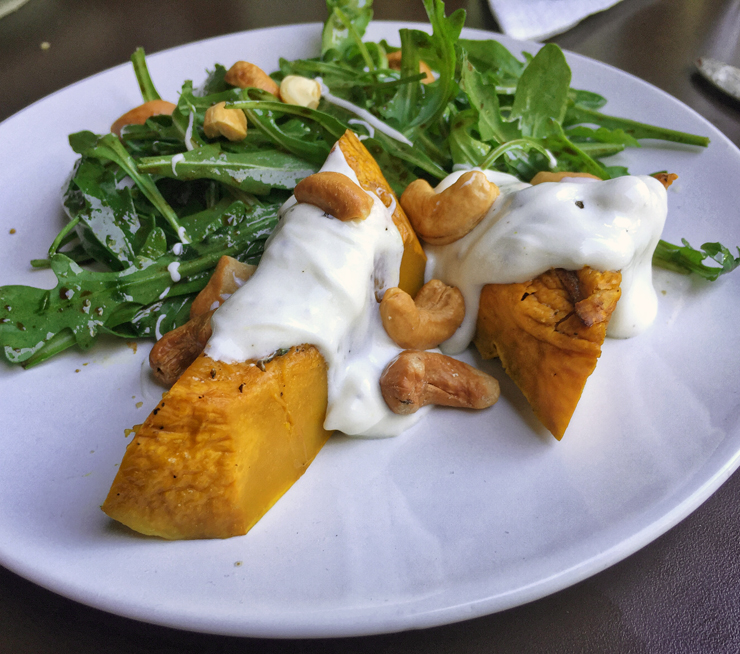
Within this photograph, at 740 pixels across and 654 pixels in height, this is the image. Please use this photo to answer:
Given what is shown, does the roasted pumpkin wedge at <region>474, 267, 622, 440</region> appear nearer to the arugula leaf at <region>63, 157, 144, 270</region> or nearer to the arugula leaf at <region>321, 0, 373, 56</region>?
the arugula leaf at <region>63, 157, 144, 270</region>

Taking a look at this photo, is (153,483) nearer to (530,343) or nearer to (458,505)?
(458,505)

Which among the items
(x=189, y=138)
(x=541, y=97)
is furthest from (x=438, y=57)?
(x=189, y=138)

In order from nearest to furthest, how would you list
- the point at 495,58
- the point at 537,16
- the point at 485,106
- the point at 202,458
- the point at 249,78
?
→ the point at 202,458 < the point at 485,106 < the point at 249,78 < the point at 495,58 < the point at 537,16

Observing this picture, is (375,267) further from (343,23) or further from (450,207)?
(343,23)

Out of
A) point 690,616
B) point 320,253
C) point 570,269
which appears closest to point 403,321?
point 320,253

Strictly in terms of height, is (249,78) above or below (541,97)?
above

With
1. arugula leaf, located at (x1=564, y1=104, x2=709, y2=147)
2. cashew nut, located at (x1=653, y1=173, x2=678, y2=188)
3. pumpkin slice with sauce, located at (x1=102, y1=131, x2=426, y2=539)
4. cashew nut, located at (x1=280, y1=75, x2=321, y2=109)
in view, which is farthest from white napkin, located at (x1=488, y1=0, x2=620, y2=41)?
pumpkin slice with sauce, located at (x1=102, y1=131, x2=426, y2=539)

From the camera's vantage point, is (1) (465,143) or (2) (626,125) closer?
(1) (465,143)
